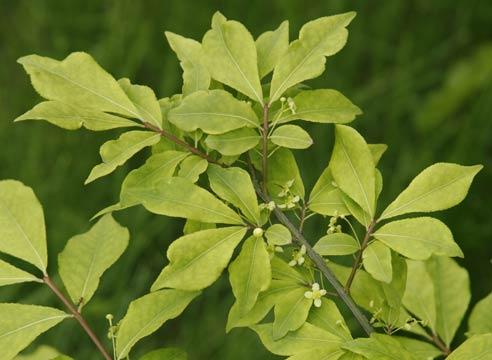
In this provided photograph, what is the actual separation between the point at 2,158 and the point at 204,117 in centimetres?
181

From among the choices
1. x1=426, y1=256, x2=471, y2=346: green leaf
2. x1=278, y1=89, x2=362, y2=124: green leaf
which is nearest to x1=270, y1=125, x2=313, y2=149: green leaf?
x1=278, y1=89, x2=362, y2=124: green leaf

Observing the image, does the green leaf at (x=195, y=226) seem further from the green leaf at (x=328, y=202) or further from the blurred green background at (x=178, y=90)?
the blurred green background at (x=178, y=90)

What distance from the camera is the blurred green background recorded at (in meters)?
2.21

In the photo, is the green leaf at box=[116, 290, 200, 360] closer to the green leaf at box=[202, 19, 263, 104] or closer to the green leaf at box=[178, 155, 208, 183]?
the green leaf at box=[178, 155, 208, 183]

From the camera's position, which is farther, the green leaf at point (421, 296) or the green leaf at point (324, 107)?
the green leaf at point (421, 296)

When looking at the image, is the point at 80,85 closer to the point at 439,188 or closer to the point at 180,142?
the point at 180,142

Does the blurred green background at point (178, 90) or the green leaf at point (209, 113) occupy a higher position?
the green leaf at point (209, 113)

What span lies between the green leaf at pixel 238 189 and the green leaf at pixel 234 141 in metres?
0.02

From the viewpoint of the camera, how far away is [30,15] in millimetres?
2664

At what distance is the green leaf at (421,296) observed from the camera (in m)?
0.97

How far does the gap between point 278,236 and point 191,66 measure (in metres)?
0.21

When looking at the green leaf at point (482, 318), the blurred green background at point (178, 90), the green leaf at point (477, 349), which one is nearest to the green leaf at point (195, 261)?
the green leaf at point (477, 349)

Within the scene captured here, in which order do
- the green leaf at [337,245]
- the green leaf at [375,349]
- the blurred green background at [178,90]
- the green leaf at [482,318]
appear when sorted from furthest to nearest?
the blurred green background at [178,90]
the green leaf at [482,318]
the green leaf at [337,245]
the green leaf at [375,349]

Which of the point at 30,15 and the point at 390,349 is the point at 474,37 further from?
the point at 390,349
